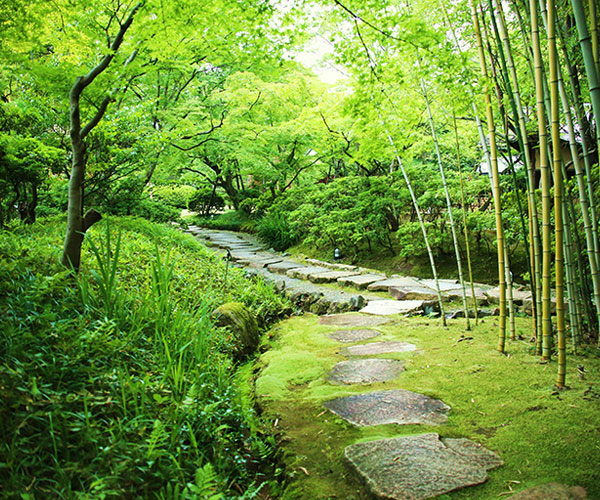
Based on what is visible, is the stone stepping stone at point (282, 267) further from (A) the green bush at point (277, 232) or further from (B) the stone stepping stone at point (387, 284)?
(B) the stone stepping stone at point (387, 284)

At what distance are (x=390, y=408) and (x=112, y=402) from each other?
1273 millimetres

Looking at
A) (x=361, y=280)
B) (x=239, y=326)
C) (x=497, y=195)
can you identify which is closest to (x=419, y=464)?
(x=497, y=195)

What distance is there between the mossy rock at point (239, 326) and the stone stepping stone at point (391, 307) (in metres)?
1.47

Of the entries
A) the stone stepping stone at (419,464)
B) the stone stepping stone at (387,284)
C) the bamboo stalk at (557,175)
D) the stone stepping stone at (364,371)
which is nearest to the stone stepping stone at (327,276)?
the stone stepping stone at (387,284)

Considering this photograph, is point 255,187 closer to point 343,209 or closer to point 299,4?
point 343,209

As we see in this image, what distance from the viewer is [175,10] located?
10.6 ft

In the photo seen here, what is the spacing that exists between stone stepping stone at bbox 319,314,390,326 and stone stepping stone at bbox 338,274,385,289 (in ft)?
5.56

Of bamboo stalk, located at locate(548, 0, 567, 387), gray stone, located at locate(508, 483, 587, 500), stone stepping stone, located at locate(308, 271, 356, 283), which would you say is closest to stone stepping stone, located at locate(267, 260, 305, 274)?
stone stepping stone, located at locate(308, 271, 356, 283)

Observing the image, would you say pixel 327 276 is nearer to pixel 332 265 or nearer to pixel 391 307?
pixel 332 265

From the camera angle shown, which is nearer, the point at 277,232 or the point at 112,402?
the point at 112,402

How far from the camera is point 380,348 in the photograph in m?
2.96

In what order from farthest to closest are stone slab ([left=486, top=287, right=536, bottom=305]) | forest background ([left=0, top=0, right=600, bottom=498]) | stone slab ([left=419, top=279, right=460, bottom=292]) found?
stone slab ([left=419, top=279, right=460, bottom=292]), stone slab ([left=486, top=287, right=536, bottom=305]), forest background ([left=0, top=0, right=600, bottom=498])

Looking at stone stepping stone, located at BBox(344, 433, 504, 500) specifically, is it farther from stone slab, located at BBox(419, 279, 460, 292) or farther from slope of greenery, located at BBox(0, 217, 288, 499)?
stone slab, located at BBox(419, 279, 460, 292)

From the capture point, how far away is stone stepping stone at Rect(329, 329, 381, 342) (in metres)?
3.32
